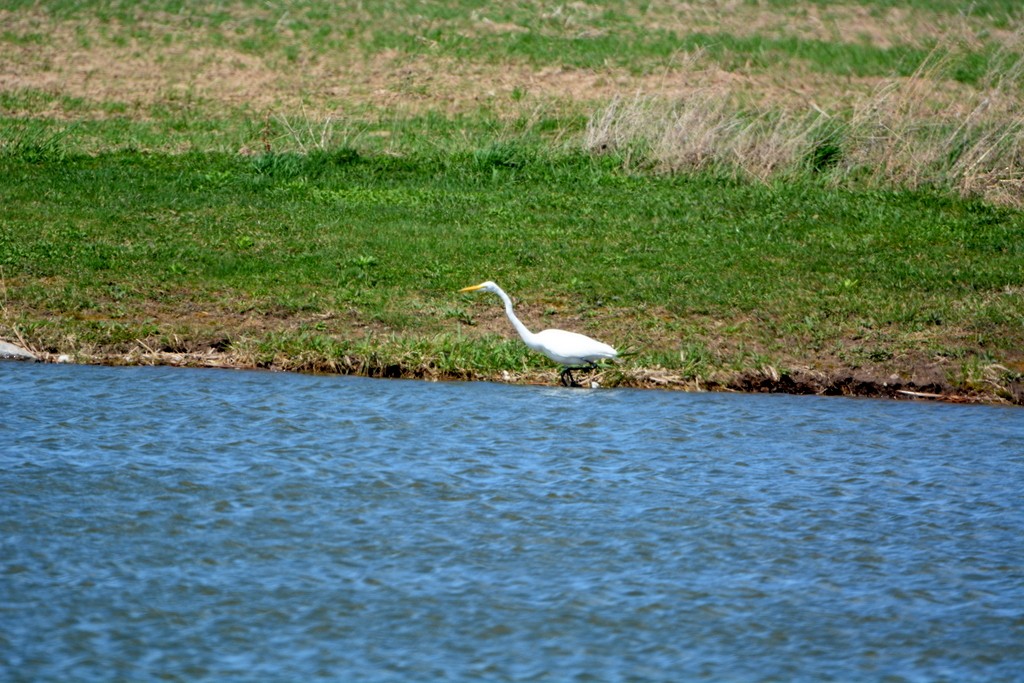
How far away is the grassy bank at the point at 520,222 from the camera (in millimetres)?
11016

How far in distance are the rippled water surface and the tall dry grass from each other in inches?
275

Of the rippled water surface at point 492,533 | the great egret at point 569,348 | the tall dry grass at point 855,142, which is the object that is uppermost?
the tall dry grass at point 855,142

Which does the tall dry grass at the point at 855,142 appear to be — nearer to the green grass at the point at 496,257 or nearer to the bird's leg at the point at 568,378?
the green grass at the point at 496,257

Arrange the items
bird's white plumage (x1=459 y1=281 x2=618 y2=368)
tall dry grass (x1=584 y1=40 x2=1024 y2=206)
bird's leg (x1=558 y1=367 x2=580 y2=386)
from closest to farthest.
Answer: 1. bird's white plumage (x1=459 y1=281 x2=618 y2=368)
2. bird's leg (x1=558 y1=367 x2=580 y2=386)
3. tall dry grass (x1=584 y1=40 x2=1024 y2=206)

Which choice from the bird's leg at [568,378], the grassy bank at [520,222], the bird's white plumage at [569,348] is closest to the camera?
the bird's white plumage at [569,348]

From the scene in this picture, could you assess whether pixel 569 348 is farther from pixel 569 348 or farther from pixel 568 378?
pixel 568 378

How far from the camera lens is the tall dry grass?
1628cm

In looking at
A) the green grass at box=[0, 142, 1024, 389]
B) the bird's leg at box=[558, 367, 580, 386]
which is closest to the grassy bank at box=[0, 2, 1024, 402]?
the green grass at box=[0, 142, 1024, 389]

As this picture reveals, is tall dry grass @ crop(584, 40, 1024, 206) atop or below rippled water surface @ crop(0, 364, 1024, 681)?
atop

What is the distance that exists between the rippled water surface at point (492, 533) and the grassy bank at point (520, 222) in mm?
691

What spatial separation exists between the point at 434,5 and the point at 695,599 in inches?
1061

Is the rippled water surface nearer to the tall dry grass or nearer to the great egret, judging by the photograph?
the great egret

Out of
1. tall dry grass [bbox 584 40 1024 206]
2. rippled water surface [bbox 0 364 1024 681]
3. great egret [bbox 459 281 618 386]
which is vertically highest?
tall dry grass [bbox 584 40 1024 206]

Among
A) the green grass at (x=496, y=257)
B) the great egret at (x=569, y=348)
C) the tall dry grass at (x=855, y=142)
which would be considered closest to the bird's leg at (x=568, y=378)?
the great egret at (x=569, y=348)
